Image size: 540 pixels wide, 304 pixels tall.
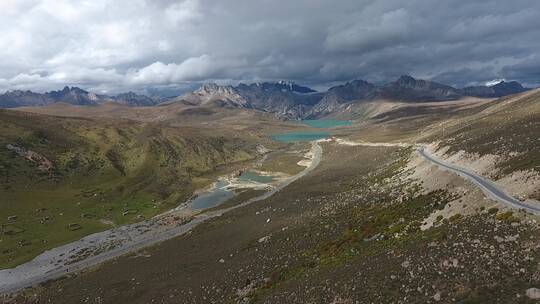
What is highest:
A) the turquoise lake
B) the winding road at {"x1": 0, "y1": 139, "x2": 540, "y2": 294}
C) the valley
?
the valley

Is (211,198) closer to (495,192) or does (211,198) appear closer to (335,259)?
(335,259)

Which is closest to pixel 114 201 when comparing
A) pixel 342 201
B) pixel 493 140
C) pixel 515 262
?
pixel 342 201

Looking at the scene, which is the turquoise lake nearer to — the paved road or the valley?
the valley

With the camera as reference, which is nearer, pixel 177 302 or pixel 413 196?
pixel 177 302

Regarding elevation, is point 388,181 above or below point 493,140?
below

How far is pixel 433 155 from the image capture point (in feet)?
398

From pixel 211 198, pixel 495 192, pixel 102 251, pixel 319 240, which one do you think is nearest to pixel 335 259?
pixel 319 240

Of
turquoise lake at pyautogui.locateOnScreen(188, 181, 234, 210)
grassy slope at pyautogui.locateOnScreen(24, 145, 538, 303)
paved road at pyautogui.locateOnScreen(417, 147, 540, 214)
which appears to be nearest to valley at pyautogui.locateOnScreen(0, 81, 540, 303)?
grassy slope at pyautogui.locateOnScreen(24, 145, 538, 303)

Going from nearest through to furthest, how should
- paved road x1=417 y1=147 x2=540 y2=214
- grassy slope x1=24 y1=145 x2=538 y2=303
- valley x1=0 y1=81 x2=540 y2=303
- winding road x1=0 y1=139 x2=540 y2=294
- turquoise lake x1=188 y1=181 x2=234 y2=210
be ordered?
1. grassy slope x1=24 y1=145 x2=538 y2=303
2. valley x1=0 y1=81 x2=540 y2=303
3. paved road x1=417 y1=147 x2=540 y2=214
4. winding road x1=0 y1=139 x2=540 y2=294
5. turquoise lake x1=188 y1=181 x2=234 y2=210

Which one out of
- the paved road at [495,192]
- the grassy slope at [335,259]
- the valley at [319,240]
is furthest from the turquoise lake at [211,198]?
the paved road at [495,192]

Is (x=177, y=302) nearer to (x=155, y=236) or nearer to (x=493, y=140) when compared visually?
(x=155, y=236)

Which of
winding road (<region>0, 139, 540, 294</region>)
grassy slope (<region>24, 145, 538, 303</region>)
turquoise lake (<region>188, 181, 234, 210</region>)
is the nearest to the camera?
grassy slope (<region>24, 145, 538, 303</region>)

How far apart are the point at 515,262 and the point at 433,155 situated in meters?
95.5

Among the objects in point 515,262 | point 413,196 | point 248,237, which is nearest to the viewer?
point 515,262
